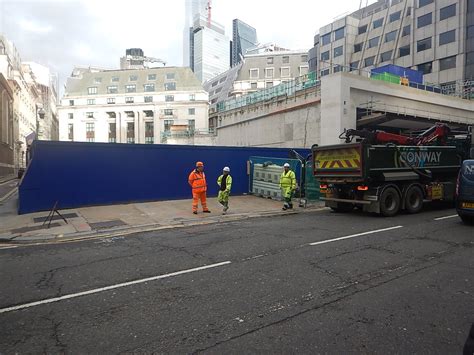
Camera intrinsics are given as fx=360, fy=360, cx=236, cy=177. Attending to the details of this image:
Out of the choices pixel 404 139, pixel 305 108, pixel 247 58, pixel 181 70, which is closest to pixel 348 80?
pixel 305 108

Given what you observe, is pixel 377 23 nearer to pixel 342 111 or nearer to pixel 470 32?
pixel 470 32

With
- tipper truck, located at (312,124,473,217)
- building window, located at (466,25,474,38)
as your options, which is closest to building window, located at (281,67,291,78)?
building window, located at (466,25,474,38)

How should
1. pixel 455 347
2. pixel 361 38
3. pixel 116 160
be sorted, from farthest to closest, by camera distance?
pixel 361 38, pixel 116 160, pixel 455 347

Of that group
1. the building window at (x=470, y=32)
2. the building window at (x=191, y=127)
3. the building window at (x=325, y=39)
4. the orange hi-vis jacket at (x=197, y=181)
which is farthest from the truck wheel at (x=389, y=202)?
the building window at (x=325, y=39)

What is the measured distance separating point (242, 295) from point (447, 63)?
193 ft

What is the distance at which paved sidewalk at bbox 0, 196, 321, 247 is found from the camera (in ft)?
29.0

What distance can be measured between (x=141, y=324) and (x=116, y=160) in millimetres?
10776

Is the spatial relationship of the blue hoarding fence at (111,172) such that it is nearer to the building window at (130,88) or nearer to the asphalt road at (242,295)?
the asphalt road at (242,295)

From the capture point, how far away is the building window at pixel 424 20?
54.5 m

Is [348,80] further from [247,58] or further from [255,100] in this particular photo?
[247,58]

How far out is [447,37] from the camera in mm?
51562

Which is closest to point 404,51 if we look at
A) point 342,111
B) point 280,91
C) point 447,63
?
point 447,63

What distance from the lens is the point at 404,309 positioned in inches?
159

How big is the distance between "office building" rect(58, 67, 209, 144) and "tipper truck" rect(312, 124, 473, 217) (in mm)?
82741
